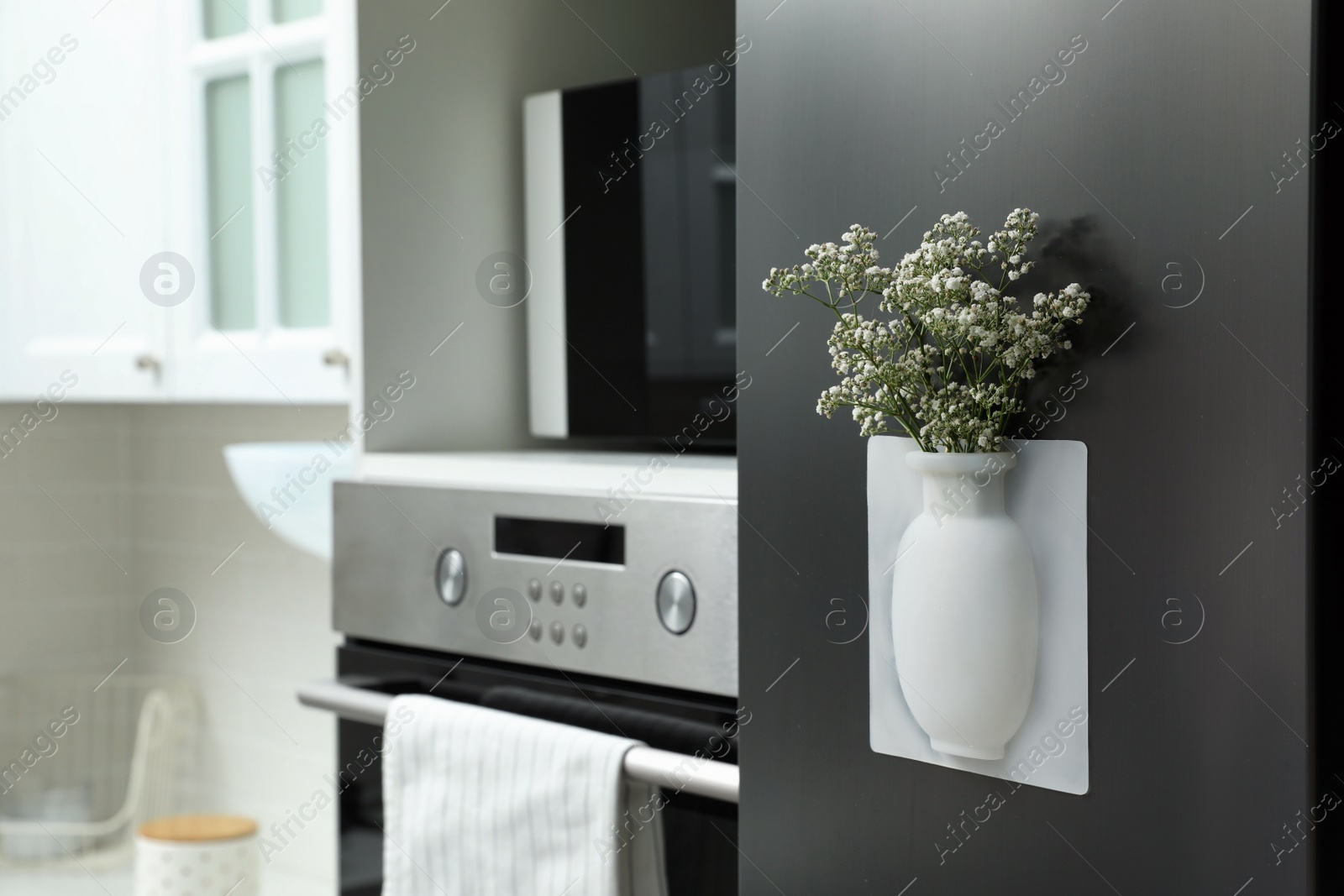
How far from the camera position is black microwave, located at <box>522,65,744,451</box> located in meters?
1.06

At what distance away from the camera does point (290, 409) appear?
194cm

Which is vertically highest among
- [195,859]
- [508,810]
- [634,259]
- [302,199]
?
[302,199]

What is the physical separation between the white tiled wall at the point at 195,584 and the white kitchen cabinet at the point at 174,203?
374 mm

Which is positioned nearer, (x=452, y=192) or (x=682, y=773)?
(x=682, y=773)

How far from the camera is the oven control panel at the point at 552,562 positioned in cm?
88

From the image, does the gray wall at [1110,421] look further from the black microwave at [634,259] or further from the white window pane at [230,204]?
the white window pane at [230,204]

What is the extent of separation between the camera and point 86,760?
7.01 ft

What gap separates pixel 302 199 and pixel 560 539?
2.13 feet

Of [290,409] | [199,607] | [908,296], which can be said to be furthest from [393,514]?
[199,607]

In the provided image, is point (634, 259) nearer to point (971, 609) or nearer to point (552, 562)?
point (552, 562)

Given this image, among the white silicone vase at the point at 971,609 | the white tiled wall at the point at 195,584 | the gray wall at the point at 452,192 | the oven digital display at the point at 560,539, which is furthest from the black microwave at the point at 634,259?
the white tiled wall at the point at 195,584

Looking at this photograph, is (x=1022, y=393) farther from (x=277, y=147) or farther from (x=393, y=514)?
(x=277, y=147)

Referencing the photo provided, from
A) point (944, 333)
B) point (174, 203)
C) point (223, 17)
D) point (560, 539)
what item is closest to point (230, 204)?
point (174, 203)

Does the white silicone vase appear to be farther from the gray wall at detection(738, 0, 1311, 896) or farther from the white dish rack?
the white dish rack
